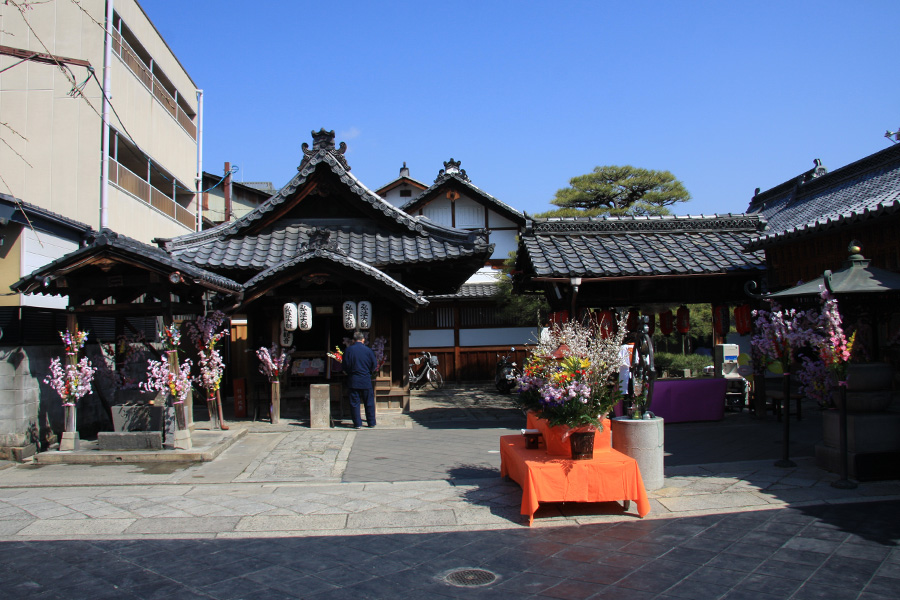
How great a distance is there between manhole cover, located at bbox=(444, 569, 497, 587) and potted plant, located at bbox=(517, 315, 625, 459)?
2.00m

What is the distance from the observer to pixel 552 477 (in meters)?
6.49

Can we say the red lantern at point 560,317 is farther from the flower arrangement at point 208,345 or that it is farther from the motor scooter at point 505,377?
the flower arrangement at point 208,345

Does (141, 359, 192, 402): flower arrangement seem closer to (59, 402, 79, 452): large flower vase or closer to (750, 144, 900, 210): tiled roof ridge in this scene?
(59, 402, 79, 452): large flower vase

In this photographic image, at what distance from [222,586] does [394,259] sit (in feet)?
33.4

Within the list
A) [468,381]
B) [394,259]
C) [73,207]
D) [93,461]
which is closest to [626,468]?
[93,461]

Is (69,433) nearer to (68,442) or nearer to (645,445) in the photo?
(68,442)

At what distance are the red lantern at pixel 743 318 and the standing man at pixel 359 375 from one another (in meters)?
7.87

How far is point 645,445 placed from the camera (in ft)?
24.0

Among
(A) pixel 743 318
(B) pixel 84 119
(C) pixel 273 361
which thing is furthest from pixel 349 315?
(B) pixel 84 119

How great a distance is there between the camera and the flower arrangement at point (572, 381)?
6582mm

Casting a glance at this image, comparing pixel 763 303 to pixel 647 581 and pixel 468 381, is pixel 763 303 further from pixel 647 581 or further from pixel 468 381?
pixel 468 381

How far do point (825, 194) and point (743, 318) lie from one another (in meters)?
9.52

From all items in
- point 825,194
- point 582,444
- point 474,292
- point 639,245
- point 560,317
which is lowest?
point 582,444

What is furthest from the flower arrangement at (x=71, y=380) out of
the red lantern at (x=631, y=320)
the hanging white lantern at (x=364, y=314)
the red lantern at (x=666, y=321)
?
the red lantern at (x=666, y=321)
